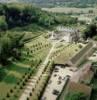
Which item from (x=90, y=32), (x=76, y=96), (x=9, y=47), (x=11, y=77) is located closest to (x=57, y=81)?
(x=11, y=77)

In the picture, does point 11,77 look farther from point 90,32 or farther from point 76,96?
point 90,32

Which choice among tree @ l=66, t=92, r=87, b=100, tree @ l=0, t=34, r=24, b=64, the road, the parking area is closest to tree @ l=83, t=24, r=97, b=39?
tree @ l=0, t=34, r=24, b=64

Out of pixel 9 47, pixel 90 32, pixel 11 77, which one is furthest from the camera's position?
pixel 90 32

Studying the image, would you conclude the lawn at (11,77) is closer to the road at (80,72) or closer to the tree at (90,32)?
the road at (80,72)

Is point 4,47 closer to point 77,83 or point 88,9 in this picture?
point 77,83

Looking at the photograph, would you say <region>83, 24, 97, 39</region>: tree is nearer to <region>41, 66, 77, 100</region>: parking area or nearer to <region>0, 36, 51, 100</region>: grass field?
<region>0, 36, 51, 100</region>: grass field

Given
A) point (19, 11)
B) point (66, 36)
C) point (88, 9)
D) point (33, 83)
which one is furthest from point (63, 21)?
point (33, 83)

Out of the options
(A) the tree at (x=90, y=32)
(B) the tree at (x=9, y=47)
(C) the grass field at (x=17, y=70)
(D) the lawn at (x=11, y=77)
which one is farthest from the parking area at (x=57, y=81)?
(A) the tree at (x=90, y=32)

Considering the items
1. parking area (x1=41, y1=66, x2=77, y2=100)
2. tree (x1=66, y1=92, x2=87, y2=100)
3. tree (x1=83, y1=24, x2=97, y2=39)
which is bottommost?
parking area (x1=41, y1=66, x2=77, y2=100)
